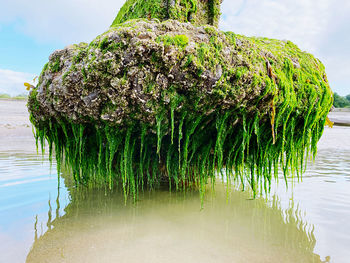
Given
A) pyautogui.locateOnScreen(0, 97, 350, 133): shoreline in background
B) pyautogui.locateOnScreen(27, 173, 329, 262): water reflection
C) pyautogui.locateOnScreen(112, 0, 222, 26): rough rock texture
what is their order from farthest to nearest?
pyautogui.locateOnScreen(0, 97, 350, 133): shoreline in background, pyautogui.locateOnScreen(112, 0, 222, 26): rough rock texture, pyautogui.locateOnScreen(27, 173, 329, 262): water reflection

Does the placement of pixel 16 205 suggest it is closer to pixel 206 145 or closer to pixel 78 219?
pixel 78 219

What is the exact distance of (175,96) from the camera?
7.57 feet

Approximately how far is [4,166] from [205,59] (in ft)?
16.5

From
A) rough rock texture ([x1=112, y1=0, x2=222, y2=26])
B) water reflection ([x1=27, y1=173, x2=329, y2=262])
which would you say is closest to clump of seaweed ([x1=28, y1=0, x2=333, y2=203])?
water reflection ([x1=27, y1=173, x2=329, y2=262])

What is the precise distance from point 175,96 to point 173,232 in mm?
1467

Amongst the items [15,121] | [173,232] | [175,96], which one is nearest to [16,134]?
[15,121]

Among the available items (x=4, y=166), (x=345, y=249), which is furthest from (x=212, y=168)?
(x=4, y=166)

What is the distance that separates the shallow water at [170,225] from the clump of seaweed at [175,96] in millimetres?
561

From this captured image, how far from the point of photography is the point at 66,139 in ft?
9.61

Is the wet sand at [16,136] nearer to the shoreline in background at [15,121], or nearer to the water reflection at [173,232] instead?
the shoreline in background at [15,121]

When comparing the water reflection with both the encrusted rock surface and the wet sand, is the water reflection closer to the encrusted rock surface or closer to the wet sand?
the encrusted rock surface

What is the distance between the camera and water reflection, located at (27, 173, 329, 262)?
6.89 feet

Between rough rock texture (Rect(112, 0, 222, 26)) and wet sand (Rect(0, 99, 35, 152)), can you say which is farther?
wet sand (Rect(0, 99, 35, 152))

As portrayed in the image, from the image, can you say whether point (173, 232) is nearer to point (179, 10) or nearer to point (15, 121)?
point (179, 10)
